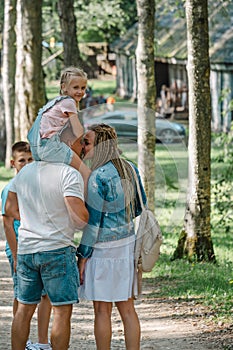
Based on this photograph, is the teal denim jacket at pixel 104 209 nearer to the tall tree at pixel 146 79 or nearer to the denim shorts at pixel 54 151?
the denim shorts at pixel 54 151

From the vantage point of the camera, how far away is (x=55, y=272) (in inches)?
260

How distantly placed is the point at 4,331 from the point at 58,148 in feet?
8.86

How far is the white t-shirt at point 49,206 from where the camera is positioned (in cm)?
657

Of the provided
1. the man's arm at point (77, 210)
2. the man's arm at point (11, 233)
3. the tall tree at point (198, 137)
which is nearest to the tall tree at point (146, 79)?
the tall tree at point (198, 137)

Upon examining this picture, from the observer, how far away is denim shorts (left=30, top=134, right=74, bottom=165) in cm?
669

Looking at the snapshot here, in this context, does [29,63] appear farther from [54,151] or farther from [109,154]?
[54,151]

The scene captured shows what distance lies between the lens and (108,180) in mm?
6793

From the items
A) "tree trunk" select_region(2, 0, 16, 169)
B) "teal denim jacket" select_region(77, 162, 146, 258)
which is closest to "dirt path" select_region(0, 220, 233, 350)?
"teal denim jacket" select_region(77, 162, 146, 258)

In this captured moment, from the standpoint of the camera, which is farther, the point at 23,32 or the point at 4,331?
the point at 23,32

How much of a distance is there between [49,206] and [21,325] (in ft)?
3.16

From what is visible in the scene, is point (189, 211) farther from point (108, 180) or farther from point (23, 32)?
point (23, 32)

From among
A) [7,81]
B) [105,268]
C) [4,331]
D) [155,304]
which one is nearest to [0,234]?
[155,304]

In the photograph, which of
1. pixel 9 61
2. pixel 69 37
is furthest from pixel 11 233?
pixel 9 61

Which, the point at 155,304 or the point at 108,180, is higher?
the point at 108,180
